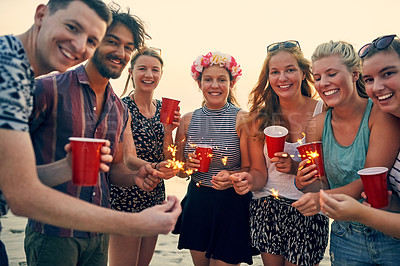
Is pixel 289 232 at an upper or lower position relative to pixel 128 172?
lower

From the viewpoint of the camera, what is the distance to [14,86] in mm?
1430

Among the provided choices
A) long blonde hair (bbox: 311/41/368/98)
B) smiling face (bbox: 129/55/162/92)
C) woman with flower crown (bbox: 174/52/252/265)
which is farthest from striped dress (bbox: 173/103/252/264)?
long blonde hair (bbox: 311/41/368/98)

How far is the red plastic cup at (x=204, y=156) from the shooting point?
10.6 ft

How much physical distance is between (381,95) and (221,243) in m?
2.12

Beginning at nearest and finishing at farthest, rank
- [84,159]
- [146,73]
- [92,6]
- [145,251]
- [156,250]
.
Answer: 1. [84,159]
2. [92,6]
3. [145,251]
4. [146,73]
5. [156,250]

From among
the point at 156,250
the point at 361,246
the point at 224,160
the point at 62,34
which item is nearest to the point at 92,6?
the point at 62,34

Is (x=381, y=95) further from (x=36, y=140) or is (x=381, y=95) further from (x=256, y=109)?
(x=36, y=140)

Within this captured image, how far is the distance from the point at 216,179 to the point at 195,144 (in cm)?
57

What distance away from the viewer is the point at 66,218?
1.47m

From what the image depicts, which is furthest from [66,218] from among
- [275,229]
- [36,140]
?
[275,229]

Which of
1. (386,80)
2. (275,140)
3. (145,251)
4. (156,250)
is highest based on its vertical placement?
(386,80)

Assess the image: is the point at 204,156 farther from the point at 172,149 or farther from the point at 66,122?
the point at 66,122

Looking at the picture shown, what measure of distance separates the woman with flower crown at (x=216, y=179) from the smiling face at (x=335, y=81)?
1017 mm

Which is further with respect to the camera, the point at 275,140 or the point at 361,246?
the point at 275,140
